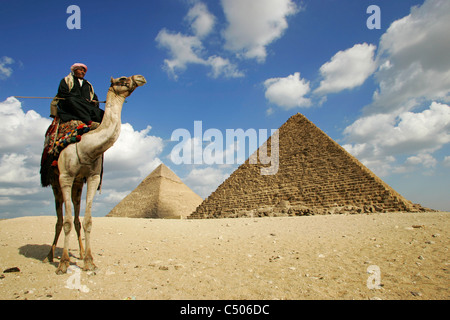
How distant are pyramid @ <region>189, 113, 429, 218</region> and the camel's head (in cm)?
1763

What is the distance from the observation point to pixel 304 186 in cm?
2567

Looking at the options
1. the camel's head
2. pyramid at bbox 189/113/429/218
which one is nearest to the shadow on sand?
the camel's head

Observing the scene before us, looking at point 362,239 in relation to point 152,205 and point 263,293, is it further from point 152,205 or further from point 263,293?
point 152,205

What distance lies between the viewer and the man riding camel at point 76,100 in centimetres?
380

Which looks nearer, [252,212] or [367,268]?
[367,268]

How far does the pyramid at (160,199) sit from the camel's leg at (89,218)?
38.4 meters

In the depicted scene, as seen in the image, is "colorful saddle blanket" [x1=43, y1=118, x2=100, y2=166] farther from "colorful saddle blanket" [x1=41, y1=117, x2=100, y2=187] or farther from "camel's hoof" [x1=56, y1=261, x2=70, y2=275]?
"camel's hoof" [x1=56, y1=261, x2=70, y2=275]

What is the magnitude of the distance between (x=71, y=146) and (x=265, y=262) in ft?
10.6

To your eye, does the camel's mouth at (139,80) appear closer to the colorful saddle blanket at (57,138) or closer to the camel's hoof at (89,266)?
the colorful saddle blanket at (57,138)

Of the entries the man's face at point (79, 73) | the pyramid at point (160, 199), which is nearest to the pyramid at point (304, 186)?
the pyramid at point (160, 199)

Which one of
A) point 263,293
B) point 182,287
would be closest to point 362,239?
point 263,293

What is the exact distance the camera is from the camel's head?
3.64 m

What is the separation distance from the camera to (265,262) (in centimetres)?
382

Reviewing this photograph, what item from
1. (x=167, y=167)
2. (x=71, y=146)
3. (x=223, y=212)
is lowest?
(x=223, y=212)
